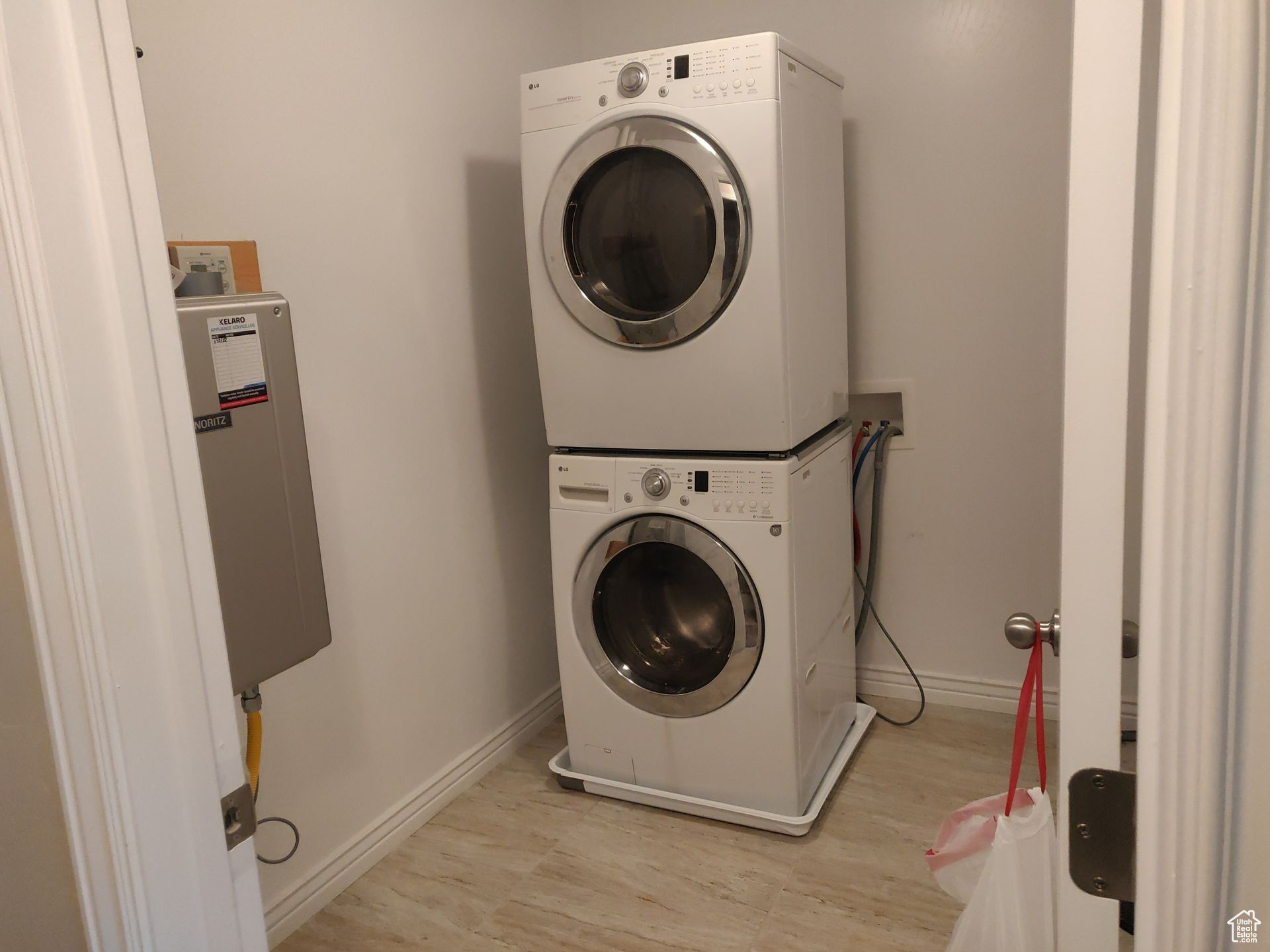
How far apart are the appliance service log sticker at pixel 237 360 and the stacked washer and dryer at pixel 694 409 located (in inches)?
32.6

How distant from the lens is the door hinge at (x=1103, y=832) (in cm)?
53

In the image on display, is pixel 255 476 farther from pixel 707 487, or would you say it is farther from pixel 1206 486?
pixel 1206 486

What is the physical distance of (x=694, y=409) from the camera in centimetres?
193

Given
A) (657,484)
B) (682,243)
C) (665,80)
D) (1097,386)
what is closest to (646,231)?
(682,243)

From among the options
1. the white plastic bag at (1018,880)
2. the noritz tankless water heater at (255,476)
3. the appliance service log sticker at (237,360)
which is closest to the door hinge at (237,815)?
the noritz tankless water heater at (255,476)

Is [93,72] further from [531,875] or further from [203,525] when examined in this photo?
[531,875]

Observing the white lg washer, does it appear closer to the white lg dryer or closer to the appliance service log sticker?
the white lg dryer

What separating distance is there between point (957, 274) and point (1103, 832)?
2.02 m

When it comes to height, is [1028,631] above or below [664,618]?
above

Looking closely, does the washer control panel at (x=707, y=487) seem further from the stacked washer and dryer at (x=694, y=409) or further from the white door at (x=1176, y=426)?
the white door at (x=1176, y=426)

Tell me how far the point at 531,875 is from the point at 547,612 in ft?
2.66

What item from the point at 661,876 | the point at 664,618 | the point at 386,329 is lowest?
the point at 661,876

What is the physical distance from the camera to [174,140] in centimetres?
151

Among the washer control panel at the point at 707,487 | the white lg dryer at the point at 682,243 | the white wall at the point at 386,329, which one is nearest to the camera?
the white wall at the point at 386,329
